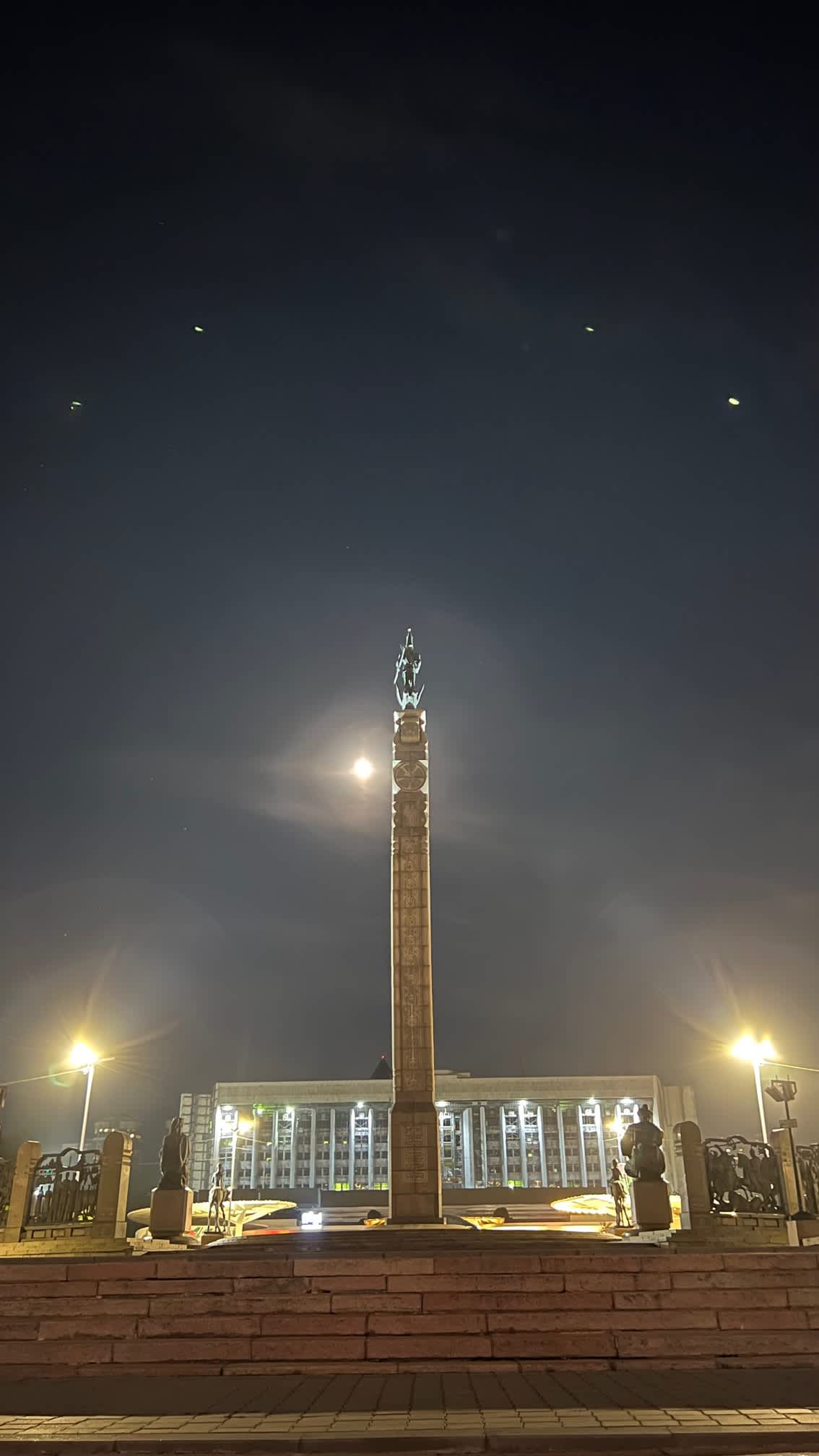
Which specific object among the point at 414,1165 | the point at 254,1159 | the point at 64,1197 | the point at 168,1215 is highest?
the point at 254,1159

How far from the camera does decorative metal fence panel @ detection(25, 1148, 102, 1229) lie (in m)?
17.5

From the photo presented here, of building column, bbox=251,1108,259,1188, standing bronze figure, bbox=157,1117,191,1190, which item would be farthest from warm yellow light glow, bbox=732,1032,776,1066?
building column, bbox=251,1108,259,1188

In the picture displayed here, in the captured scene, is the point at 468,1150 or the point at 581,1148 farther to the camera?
the point at 581,1148

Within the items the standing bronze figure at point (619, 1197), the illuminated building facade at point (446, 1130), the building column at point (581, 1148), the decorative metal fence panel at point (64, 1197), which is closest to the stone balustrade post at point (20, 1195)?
the decorative metal fence panel at point (64, 1197)

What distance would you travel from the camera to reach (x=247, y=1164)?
85.1 m

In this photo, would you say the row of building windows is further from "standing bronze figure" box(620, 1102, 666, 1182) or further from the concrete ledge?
the concrete ledge

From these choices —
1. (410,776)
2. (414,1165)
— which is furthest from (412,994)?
(410,776)

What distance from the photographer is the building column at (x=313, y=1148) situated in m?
81.9

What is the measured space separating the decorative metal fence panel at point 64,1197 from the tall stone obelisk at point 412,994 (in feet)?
28.9

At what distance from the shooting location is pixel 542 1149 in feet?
276

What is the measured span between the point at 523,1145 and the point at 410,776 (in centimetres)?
6629

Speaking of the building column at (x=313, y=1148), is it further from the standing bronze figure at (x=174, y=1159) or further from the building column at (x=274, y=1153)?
the standing bronze figure at (x=174, y=1159)

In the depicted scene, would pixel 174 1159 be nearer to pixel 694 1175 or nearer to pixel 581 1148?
pixel 694 1175

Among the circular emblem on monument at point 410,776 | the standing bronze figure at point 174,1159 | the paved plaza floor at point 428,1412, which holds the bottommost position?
the paved plaza floor at point 428,1412
